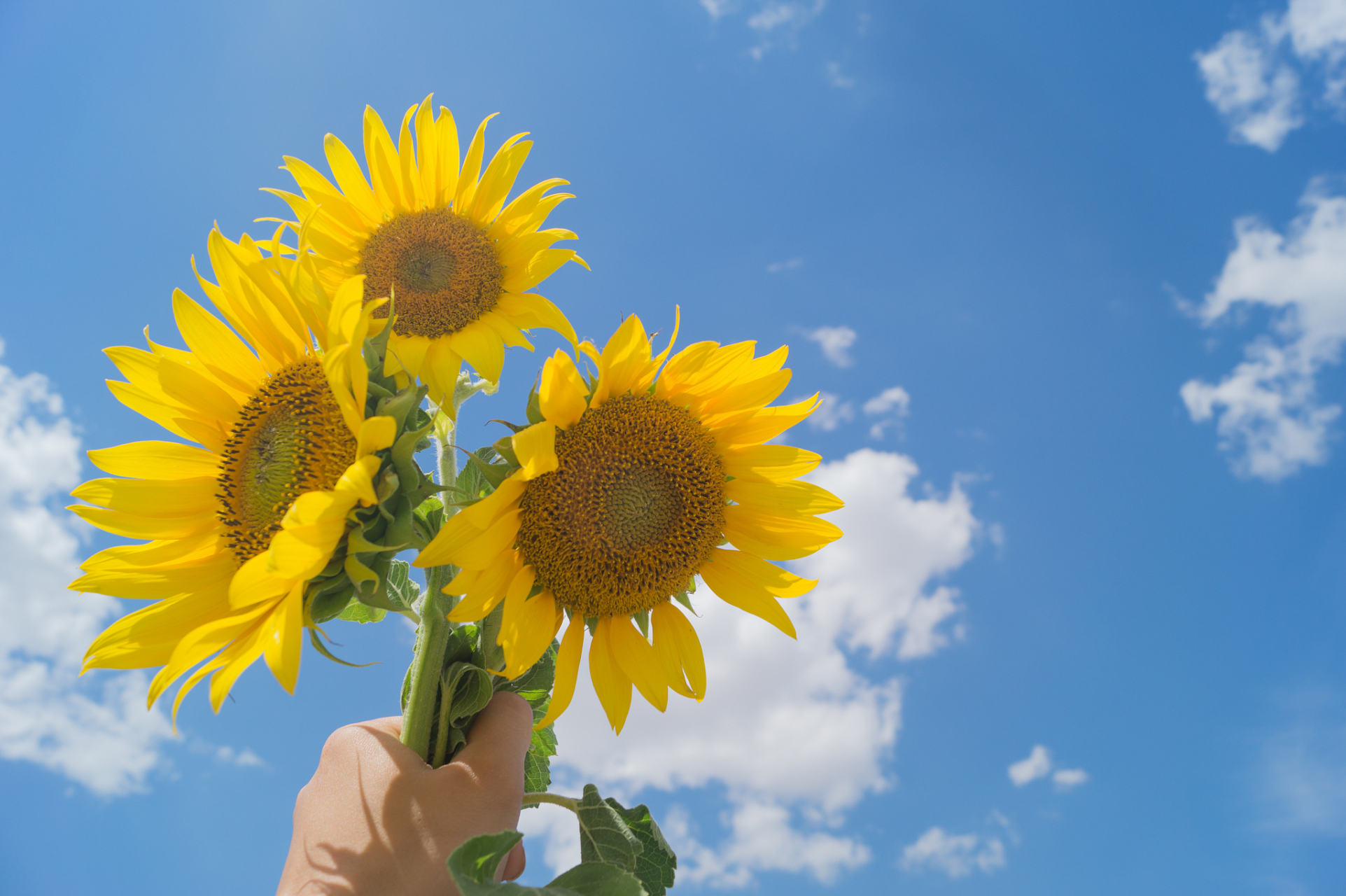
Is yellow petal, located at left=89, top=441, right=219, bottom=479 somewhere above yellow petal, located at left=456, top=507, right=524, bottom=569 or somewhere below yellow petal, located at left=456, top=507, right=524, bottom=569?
above

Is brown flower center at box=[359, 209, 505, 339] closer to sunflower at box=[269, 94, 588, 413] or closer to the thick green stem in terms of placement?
sunflower at box=[269, 94, 588, 413]

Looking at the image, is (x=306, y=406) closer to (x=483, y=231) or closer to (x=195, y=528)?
(x=195, y=528)

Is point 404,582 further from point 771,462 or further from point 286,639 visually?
point 771,462

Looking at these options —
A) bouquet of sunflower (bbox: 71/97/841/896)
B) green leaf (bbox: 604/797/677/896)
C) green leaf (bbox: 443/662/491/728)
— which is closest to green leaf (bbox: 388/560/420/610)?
bouquet of sunflower (bbox: 71/97/841/896)

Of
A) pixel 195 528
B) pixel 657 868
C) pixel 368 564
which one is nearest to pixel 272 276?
pixel 195 528

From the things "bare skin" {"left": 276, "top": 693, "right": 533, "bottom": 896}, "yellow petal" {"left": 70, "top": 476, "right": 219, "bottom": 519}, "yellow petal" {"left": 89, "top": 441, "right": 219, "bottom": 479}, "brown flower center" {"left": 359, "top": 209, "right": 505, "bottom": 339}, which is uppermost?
"brown flower center" {"left": 359, "top": 209, "right": 505, "bottom": 339}

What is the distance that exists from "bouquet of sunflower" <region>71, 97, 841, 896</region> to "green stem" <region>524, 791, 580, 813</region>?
6 centimetres

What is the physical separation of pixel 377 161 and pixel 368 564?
165 cm

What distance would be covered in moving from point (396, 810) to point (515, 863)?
0.68 meters

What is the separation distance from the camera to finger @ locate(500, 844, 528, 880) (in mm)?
2682

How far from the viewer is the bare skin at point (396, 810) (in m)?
2.16

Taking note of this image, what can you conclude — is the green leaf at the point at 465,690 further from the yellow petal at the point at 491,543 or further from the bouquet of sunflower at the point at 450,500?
the yellow petal at the point at 491,543

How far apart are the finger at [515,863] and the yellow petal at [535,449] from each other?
4.55 feet

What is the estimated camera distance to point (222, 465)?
231 cm
